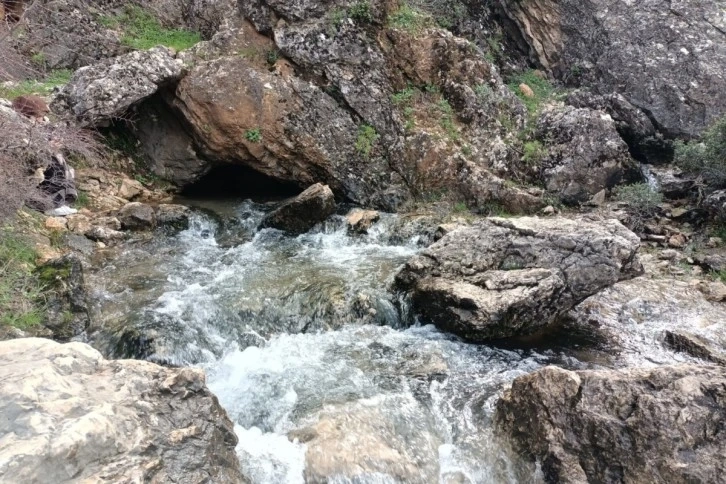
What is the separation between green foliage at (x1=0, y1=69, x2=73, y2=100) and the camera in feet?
33.3

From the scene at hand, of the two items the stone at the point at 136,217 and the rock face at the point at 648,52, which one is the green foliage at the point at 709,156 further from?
the stone at the point at 136,217

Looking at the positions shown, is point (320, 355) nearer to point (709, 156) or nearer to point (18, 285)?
point (18, 285)

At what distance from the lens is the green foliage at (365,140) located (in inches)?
423

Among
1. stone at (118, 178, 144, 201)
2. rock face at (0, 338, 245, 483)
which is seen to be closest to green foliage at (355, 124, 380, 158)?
stone at (118, 178, 144, 201)

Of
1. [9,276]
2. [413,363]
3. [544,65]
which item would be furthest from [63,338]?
[544,65]

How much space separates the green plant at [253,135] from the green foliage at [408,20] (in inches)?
149

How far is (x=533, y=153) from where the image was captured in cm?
1123

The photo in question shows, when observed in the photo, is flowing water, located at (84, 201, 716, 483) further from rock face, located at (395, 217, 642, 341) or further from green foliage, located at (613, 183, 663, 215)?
green foliage, located at (613, 183, 663, 215)

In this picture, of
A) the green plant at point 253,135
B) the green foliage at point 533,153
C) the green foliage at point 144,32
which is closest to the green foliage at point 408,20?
the green foliage at point 533,153

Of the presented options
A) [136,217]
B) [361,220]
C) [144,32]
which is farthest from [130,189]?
[144,32]

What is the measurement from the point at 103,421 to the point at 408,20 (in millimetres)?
10376

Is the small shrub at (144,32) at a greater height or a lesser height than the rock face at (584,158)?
greater

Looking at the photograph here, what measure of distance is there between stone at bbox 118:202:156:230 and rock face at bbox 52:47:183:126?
1968 mm

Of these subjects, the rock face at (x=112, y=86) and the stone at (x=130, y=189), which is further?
the stone at (x=130, y=189)
